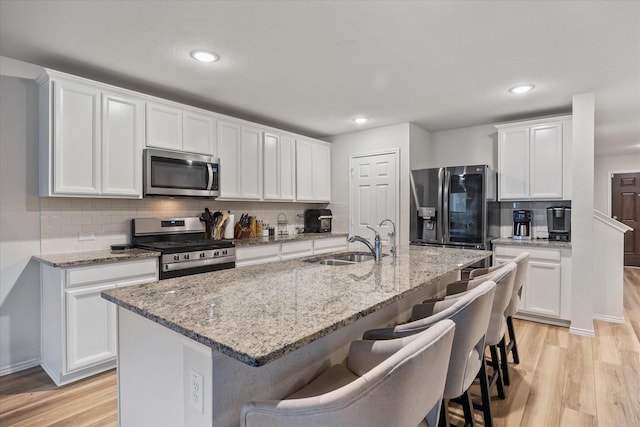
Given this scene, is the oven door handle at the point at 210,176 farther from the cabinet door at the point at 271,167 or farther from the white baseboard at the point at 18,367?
the white baseboard at the point at 18,367

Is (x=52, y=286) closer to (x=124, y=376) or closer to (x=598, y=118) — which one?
(x=124, y=376)

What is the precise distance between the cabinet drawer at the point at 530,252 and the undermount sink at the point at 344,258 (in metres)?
1.98

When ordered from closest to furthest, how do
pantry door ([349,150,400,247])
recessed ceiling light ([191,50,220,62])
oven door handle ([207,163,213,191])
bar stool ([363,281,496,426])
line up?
1. bar stool ([363,281,496,426])
2. recessed ceiling light ([191,50,220,62])
3. oven door handle ([207,163,213,191])
4. pantry door ([349,150,400,247])

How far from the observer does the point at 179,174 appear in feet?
10.7

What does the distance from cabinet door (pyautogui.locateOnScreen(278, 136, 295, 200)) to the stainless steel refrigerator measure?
5.15ft

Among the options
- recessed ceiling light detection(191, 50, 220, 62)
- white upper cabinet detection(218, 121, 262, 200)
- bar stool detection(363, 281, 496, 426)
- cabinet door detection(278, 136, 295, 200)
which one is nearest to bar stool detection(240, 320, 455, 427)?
bar stool detection(363, 281, 496, 426)

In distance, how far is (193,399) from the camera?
104cm

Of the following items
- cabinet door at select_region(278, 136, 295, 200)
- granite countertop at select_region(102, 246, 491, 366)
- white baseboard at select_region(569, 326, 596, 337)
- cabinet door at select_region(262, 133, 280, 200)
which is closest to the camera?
granite countertop at select_region(102, 246, 491, 366)

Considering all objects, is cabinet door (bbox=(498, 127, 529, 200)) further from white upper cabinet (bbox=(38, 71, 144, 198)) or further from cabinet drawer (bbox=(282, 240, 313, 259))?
white upper cabinet (bbox=(38, 71, 144, 198))

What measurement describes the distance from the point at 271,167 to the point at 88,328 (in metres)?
2.50

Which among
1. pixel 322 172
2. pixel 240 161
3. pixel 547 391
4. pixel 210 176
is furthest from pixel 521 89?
pixel 210 176

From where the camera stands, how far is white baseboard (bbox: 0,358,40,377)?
2529 mm

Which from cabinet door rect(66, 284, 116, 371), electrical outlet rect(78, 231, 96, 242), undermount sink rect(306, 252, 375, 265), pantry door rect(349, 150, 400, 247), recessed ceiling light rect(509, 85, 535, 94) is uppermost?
recessed ceiling light rect(509, 85, 535, 94)

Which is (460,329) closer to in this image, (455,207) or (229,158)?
(455,207)
